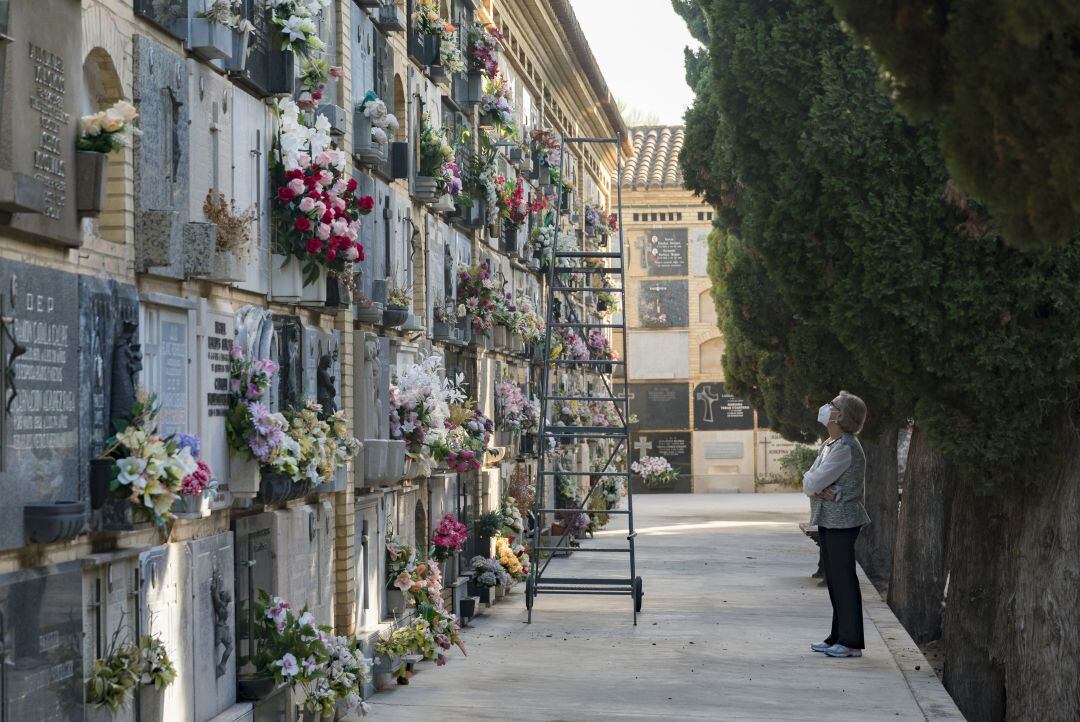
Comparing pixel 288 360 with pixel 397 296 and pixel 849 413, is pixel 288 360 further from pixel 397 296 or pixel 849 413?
pixel 849 413

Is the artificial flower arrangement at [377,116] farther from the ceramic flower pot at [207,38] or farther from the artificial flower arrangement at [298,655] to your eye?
the artificial flower arrangement at [298,655]

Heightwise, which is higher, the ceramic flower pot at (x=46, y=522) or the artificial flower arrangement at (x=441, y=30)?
the artificial flower arrangement at (x=441, y=30)

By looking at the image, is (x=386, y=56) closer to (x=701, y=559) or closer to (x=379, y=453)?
(x=379, y=453)

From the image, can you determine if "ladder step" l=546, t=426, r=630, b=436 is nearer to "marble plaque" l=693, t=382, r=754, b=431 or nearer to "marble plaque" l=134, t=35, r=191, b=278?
"marble plaque" l=134, t=35, r=191, b=278

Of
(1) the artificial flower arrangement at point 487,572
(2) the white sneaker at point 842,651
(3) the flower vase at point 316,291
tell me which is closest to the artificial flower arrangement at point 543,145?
(1) the artificial flower arrangement at point 487,572

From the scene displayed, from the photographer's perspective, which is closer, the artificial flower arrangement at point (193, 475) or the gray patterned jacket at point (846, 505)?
the artificial flower arrangement at point (193, 475)

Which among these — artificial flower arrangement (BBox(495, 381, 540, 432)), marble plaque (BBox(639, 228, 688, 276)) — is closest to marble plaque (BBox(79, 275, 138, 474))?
artificial flower arrangement (BBox(495, 381, 540, 432))

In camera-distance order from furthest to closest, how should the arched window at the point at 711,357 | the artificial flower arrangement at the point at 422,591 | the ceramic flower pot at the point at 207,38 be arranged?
the arched window at the point at 711,357 → the artificial flower arrangement at the point at 422,591 → the ceramic flower pot at the point at 207,38

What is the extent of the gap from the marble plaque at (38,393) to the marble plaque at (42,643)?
18 cm

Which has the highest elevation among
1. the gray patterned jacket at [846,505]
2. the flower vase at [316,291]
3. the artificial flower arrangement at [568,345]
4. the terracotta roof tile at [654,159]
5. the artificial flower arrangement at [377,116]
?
the terracotta roof tile at [654,159]

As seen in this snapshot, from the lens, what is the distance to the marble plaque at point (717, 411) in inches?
1505

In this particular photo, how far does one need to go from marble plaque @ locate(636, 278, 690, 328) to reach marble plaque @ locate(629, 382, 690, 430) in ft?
5.56

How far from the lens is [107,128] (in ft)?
16.1

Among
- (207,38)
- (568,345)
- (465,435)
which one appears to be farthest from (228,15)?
(568,345)
